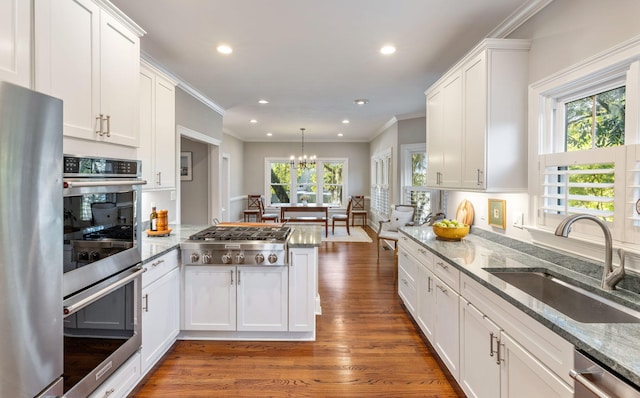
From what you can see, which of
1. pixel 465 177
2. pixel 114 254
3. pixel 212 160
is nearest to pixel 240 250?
pixel 114 254

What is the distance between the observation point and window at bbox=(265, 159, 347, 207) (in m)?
9.93

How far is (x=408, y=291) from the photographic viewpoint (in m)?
3.25

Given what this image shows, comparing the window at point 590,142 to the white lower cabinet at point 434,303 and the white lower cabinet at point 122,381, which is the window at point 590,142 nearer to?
the white lower cabinet at point 434,303

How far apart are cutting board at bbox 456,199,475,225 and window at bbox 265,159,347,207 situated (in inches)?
257

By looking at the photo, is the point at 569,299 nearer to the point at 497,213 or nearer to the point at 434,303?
the point at 434,303

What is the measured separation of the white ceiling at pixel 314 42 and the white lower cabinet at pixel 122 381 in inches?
94.8

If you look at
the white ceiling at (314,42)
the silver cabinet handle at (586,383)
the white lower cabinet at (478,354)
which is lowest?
the white lower cabinet at (478,354)

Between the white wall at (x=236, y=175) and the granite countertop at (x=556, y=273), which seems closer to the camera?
the granite countertop at (x=556, y=273)


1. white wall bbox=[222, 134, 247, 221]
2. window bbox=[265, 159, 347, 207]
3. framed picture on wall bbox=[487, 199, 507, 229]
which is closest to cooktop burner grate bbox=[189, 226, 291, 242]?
framed picture on wall bbox=[487, 199, 507, 229]

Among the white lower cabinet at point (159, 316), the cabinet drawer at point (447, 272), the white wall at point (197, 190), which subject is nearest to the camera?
the cabinet drawer at point (447, 272)

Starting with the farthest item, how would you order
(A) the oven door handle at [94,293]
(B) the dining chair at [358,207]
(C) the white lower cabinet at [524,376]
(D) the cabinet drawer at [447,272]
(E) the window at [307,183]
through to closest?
1. (E) the window at [307,183]
2. (B) the dining chair at [358,207]
3. (D) the cabinet drawer at [447,272]
4. (A) the oven door handle at [94,293]
5. (C) the white lower cabinet at [524,376]

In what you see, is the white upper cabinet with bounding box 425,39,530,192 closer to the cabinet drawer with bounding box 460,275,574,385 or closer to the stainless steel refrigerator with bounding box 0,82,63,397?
the cabinet drawer with bounding box 460,275,574,385

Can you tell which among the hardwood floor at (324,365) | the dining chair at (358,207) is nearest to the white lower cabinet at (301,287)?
the hardwood floor at (324,365)

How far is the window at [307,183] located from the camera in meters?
9.93
